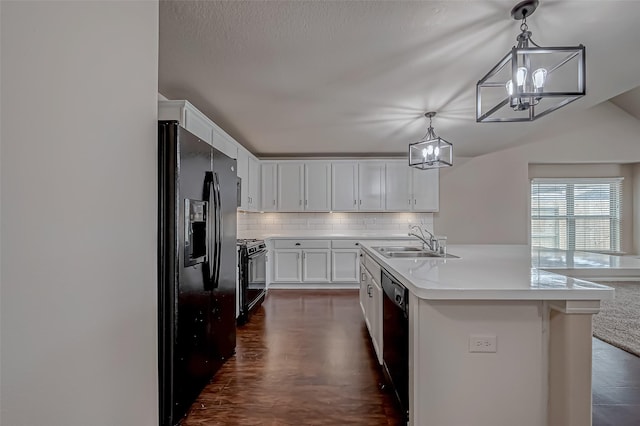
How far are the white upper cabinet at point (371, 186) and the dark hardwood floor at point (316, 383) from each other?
256 centimetres

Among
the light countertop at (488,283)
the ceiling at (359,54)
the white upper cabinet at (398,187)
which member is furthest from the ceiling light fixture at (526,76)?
the white upper cabinet at (398,187)

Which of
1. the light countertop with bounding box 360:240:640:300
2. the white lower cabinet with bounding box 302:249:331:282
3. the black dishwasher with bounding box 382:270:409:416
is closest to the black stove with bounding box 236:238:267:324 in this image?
the white lower cabinet with bounding box 302:249:331:282

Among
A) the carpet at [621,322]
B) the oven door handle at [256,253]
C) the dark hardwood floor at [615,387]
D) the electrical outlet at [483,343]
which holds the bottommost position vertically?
the dark hardwood floor at [615,387]

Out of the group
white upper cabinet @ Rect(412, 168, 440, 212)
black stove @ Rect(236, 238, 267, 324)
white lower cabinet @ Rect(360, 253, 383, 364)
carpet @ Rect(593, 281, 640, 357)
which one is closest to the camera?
white lower cabinet @ Rect(360, 253, 383, 364)

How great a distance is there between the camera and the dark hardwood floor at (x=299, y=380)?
1961 millimetres

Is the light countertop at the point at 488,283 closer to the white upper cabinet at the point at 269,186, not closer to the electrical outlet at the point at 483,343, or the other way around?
the electrical outlet at the point at 483,343

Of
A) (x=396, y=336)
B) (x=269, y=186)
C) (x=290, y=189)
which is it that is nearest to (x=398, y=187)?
(x=290, y=189)

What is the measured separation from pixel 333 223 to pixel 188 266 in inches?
166

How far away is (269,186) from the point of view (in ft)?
18.6

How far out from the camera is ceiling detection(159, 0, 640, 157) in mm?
1995

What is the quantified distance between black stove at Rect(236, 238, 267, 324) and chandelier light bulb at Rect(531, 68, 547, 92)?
9.89 ft

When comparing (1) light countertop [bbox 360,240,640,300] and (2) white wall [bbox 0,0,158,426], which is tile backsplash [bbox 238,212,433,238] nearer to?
(1) light countertop [bbox 360,240,640,300]

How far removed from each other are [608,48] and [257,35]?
2.99m

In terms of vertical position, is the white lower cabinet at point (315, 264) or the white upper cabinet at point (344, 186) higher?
the white upper cabinet at point (344, 186)
